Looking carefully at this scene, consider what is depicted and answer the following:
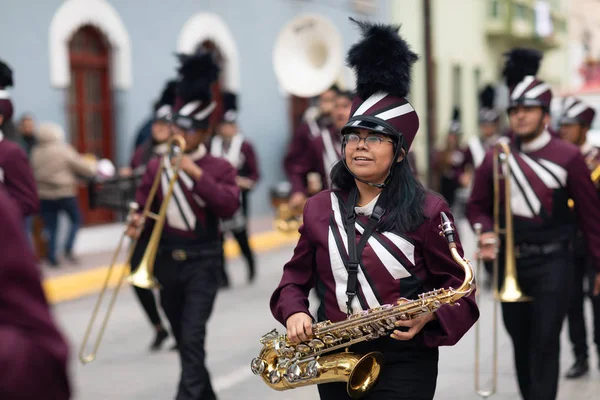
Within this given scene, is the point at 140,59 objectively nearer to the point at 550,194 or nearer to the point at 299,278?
the point at 550,194

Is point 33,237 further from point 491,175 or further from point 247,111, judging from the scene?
point 491,175

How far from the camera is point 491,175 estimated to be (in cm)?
616

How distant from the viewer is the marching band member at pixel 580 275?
7516mm

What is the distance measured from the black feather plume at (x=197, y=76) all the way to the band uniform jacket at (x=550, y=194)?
6.50 ft

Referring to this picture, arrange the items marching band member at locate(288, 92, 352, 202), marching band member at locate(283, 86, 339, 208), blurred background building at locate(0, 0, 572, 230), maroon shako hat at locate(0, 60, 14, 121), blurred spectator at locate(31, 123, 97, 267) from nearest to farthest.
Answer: maroon shako hat at locate(0, 60, 14, 121)
marching band member at locate(288, 92, 352, 202)
marching band member at locate(283, 86, 339, 208)
blurred spectator at locate(31, 123, 97, 267)
blurred background building at locate(0, 0, 572, 230)

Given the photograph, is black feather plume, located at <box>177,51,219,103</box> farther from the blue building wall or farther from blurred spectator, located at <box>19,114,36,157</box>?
blurred spectator, located at <box>19,114,36,157</box>

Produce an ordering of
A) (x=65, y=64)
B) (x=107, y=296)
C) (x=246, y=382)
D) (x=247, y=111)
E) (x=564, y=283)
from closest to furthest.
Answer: (x=564, y=283), (x=246, y=382), (x=107, y=296), (x=65, y=64), (x=247, y=111)

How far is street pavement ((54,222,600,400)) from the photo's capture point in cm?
744

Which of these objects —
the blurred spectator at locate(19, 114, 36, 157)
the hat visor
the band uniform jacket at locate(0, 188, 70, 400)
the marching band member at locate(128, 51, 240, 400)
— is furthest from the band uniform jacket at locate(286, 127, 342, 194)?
the band uniform jacket at locate(0, 188, 70, 400)

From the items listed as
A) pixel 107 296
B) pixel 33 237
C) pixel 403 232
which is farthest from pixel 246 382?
pixel 33 237

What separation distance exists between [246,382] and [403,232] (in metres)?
4.13

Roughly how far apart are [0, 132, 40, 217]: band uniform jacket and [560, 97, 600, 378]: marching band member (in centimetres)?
337

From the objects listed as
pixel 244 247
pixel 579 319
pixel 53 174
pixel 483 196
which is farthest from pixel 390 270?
pixel 53 174

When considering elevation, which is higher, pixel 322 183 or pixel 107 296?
pixel 322 183
